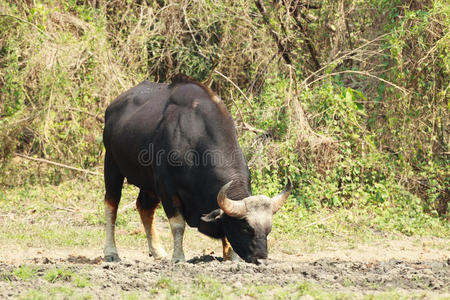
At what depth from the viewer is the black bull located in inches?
278

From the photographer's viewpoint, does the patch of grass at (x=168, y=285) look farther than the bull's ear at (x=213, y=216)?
No

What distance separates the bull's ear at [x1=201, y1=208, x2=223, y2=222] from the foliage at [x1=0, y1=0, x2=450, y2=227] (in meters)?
3.70

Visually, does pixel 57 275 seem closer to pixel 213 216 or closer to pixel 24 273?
pixel 24 273

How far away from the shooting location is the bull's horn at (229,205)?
691 centimetres

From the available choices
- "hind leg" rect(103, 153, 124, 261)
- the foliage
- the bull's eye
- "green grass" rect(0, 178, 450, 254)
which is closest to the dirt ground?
the bull's eye

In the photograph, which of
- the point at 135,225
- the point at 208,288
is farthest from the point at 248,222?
the point at 135,225

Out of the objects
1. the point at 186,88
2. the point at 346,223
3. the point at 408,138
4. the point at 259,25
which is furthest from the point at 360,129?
the point at 186,88

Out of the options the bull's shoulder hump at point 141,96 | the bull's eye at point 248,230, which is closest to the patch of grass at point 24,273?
the bull's eye at point 248,230

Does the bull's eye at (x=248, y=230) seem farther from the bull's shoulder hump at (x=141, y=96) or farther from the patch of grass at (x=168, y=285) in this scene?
the bull's shoulder hump at (x=141, y=96)

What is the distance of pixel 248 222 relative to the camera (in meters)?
7.01

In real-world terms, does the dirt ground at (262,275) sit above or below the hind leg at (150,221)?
below

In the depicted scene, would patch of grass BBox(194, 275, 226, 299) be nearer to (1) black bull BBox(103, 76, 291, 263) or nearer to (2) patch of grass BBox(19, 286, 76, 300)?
(2) patch of grass BBox(19, 286, 76, 300)

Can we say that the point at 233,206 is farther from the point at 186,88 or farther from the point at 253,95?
the point at 253,95

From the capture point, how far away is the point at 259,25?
1355 centimetres
